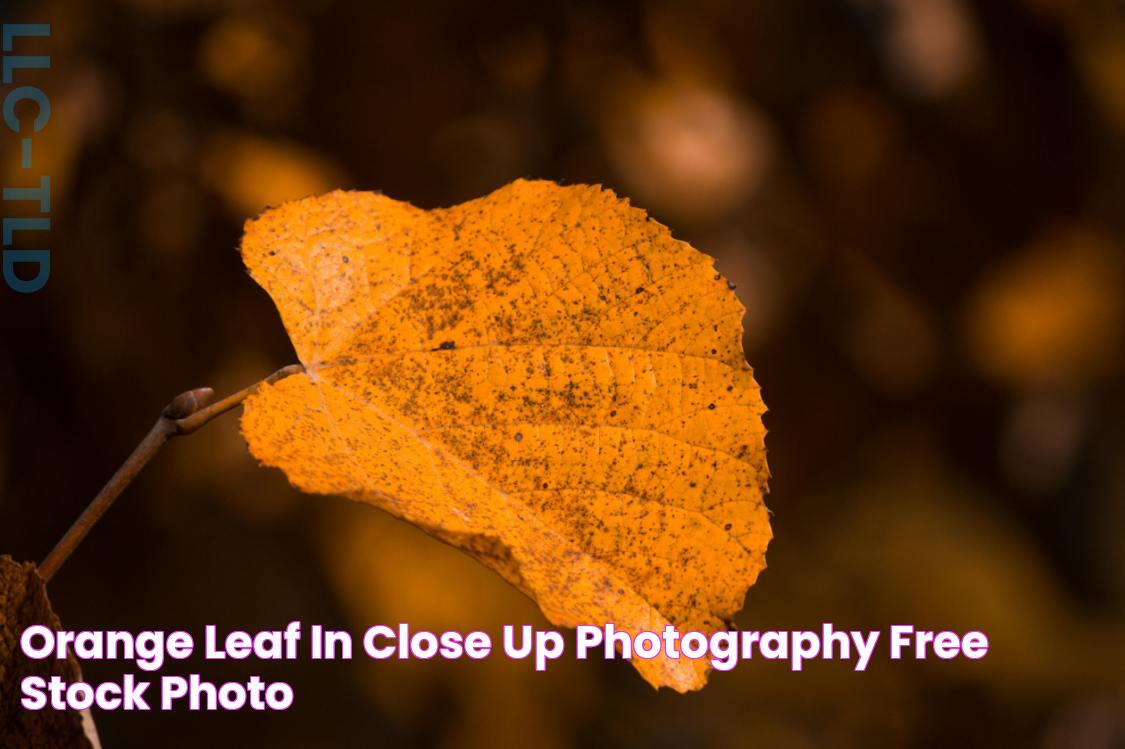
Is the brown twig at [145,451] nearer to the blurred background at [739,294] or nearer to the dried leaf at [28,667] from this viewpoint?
the dried leaf at [28,667]

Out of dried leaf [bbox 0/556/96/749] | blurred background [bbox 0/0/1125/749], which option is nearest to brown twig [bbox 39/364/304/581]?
dried leaf [bbox 0/556/96/749]

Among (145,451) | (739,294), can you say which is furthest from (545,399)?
(739,294)

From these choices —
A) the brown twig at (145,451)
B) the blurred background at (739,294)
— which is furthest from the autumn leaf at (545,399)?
the blurred background at (739,294)

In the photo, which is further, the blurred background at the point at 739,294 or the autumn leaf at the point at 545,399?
the blurred background at the point at 739,294

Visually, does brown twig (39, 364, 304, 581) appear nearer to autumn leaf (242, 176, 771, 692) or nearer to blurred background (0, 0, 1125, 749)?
autumn leaf (242, 176, 771, 692)

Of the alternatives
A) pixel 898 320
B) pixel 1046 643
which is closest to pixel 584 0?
pixel 898 320

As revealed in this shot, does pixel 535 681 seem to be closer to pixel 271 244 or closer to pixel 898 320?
pixel 898 320
